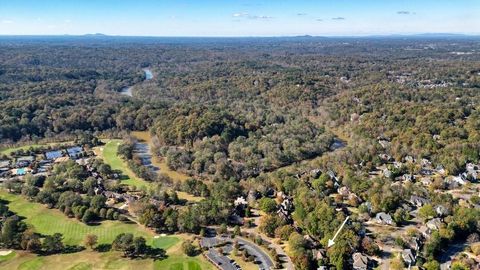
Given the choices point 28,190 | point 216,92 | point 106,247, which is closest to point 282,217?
point 106,247

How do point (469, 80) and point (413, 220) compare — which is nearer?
point (413, 220)

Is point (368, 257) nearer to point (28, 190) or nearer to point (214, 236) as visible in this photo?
point (214, 236)

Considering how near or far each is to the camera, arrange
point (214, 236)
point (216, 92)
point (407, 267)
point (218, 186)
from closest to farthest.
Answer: point (407, 267)
point (214, 236)
point (218, 186)
point (216, 92)

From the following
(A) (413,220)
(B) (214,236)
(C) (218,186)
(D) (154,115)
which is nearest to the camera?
(B) (214,236)

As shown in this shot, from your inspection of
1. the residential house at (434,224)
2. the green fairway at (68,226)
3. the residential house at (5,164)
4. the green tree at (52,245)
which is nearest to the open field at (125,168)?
the green fairway at (68,226)

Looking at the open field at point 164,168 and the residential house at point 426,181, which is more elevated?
the residential house at point 426,181

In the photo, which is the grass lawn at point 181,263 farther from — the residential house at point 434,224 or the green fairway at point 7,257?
the residential house at point 434,224

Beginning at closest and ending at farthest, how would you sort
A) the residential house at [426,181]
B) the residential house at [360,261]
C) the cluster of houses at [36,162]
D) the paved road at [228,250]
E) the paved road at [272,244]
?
the residential house at [360,261] → the paved road at [272,244] → the paved road at [228,250] → the residential house at [426,181] → the cluster of houses at [36,162]
